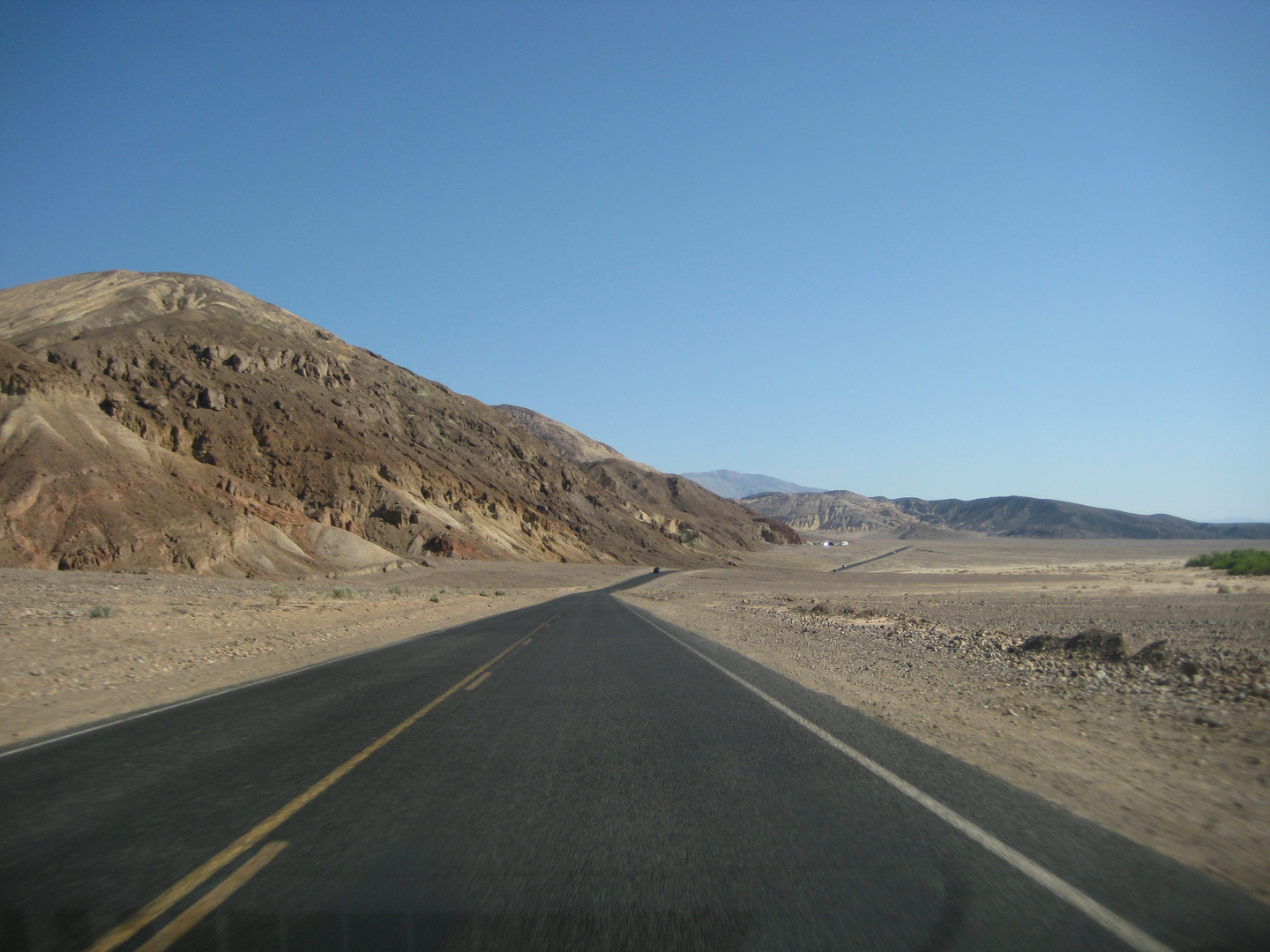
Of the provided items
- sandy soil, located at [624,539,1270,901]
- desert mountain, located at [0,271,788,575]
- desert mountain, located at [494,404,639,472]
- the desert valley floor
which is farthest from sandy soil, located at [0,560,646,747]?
desert mountain, located at [494,404,639,472]

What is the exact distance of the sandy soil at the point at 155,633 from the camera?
11203 millimetres

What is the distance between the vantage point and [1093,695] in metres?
10.5

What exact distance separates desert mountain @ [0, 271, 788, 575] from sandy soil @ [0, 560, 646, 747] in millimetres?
6096

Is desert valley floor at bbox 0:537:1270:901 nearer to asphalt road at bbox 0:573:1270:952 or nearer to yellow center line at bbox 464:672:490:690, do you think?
asphalt road at bbox 0:573:1270:952

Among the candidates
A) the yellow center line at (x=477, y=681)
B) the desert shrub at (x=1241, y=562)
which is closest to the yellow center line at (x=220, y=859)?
the yellow center line at (x=477, y=681)

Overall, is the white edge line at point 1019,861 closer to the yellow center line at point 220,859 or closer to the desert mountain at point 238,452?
the yellow center line at point 220,859

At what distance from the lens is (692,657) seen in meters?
15.2

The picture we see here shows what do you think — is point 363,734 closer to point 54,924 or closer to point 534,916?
point 54,924

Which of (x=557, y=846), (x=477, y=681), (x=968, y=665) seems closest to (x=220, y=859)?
(x=557, y=846)

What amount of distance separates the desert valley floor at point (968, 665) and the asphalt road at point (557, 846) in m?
0.95

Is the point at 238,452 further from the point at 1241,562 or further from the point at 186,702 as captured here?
the point at 1241,562

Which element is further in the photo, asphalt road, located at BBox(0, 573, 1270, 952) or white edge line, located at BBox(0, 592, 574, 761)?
white edge line, located at BBox(0, 592, 574, 761)

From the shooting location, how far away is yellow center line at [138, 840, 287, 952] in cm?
363

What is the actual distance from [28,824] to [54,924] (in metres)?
2.03
